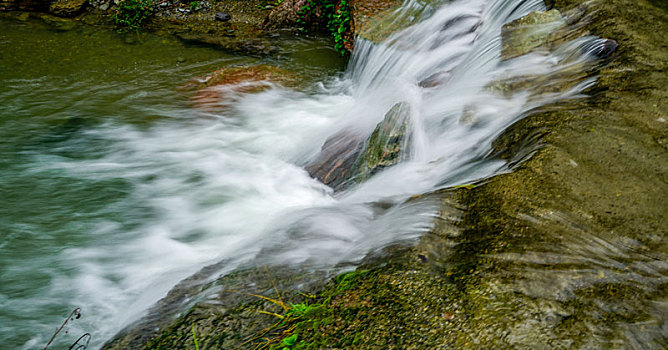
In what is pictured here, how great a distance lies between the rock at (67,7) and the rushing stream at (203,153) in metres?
1.20

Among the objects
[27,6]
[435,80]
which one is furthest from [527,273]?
[27,6]

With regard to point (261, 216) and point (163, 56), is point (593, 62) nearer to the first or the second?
point (261, 216)

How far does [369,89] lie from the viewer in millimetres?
6633

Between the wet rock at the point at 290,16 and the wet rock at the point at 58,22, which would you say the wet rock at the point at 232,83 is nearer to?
the wet rock at the point at 290,16

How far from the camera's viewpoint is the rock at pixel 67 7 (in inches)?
364

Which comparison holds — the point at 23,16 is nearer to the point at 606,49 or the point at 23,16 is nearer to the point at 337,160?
the point at 337,160

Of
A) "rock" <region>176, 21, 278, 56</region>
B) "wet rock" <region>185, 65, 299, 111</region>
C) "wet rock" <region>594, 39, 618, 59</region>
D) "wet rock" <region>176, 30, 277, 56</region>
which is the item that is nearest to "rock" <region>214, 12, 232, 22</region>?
"rock" <region>176, 21, 278, 56</region>

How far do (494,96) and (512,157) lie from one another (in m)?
1.41

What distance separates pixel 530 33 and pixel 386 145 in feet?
6.68

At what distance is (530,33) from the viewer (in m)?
4.77

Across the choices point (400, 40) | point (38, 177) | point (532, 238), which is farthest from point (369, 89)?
point (532, 238)

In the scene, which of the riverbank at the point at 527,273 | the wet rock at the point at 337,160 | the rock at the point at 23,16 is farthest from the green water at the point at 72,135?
the riverbank at the point at 527,273

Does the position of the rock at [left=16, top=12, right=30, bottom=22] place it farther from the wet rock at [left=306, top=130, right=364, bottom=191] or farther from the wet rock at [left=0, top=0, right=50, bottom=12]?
the wet rock at [left=306, top=130, right=364, bottom=191]

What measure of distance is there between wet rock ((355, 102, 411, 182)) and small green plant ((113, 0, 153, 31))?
663 cm
